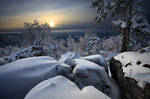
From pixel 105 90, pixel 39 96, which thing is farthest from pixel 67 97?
pixel 105 90

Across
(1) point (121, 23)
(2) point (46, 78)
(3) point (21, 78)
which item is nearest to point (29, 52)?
(3) point (21, 78)

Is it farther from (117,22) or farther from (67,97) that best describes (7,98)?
(117,22)

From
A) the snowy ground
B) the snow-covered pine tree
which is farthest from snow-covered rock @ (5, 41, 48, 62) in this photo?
A: the snow-covered pine tree

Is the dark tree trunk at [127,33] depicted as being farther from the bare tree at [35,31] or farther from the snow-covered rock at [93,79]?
the bare tree at [35,31]

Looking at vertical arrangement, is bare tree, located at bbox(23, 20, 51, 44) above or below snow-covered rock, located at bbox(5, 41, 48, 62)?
above

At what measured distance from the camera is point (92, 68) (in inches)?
141

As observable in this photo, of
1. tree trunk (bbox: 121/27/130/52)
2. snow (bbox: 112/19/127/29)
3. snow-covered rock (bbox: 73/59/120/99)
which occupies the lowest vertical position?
snow-covered rock (bbox: 73/59/120/99)

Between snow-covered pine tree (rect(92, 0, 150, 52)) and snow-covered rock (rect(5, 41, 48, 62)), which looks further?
snow-covered rock (rect(5, 41, 48, 62))

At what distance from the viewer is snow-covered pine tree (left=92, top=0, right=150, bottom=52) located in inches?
232

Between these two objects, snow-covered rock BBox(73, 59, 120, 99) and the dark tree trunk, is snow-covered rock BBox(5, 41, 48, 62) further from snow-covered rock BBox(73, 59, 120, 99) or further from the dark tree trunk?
the dark tree trunk

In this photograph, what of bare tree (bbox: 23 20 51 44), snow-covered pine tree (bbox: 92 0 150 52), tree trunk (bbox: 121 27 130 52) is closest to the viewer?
snow-covered pine tree (bbox: 92 0 150 52)

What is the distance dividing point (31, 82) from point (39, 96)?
1567 millimetres

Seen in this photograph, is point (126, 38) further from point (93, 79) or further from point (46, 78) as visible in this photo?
point (46, 78)

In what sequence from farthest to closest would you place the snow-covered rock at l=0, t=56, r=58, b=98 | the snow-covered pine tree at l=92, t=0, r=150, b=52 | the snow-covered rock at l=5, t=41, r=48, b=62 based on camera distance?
1. the snow-covered rock at l=5, t=41, r=48, b=62
2. the snow-covered pine tree at l=92, t=0, r=150, b=52
3. the snow-covered rock at l=0, t=56, r=58, b=98
